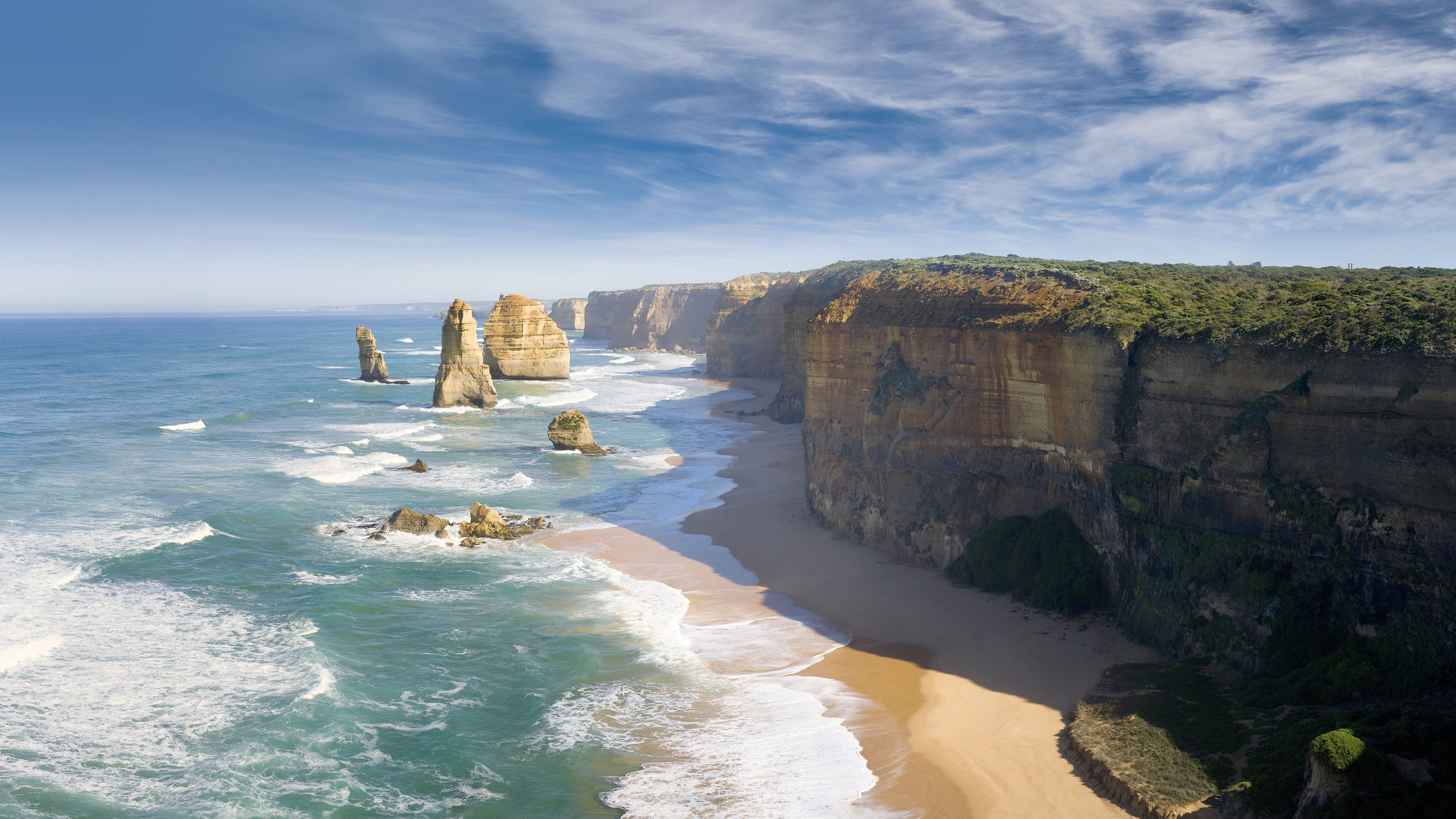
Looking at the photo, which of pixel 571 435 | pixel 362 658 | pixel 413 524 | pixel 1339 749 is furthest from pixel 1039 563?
pixel 571 435

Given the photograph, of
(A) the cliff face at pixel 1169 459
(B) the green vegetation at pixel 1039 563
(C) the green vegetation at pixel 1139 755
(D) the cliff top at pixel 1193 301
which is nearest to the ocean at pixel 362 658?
(C) the green vegetation at pixel 1139 755

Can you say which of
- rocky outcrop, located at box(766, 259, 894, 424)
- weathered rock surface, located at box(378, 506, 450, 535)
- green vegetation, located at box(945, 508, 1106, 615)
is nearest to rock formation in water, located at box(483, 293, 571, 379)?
rocky outcrop, located at box(766, 259, 894, 424)

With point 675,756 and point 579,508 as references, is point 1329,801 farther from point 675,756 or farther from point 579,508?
point 579,508

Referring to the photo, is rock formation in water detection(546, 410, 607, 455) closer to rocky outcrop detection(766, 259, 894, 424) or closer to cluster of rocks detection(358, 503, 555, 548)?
rocky outcrop detection(766, 259, 894, 424)

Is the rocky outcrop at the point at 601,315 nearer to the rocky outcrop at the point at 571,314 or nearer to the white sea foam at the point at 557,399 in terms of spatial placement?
the rocky outcrop at the point at 571,314

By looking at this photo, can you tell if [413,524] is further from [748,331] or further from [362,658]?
[748,331]
